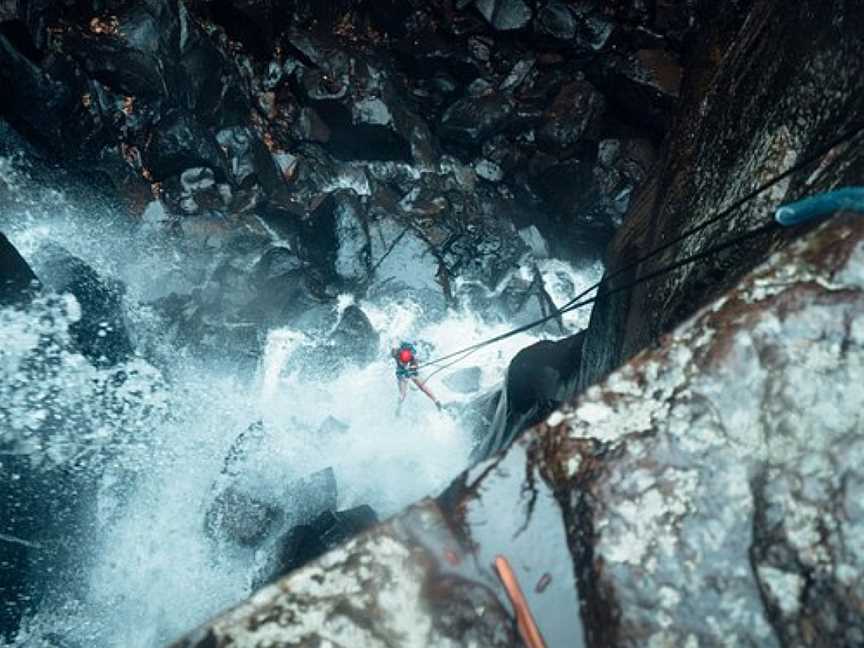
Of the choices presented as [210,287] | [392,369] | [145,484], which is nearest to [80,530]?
[145,484]

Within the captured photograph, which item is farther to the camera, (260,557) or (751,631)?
(260,557)

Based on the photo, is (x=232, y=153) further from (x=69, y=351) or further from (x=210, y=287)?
(x=69, y=351)

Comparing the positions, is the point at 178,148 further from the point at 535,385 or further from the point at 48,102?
the point at 535,385

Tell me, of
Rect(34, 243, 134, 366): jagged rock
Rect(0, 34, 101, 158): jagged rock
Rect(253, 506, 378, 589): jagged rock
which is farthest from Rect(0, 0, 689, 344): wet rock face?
Rect(253, 506, 378, 589): jagged rock

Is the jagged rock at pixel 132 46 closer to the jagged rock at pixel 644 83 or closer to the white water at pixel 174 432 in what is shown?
the white water at pixel 174 432

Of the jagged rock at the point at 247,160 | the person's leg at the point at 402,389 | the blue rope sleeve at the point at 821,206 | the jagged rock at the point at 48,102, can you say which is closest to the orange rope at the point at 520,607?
the blue rope sleeve at the point at 821,206

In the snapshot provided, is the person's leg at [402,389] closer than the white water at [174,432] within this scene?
No

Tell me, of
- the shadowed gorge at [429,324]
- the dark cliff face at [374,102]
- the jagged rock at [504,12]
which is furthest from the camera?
the jagged rock at [504,12]
